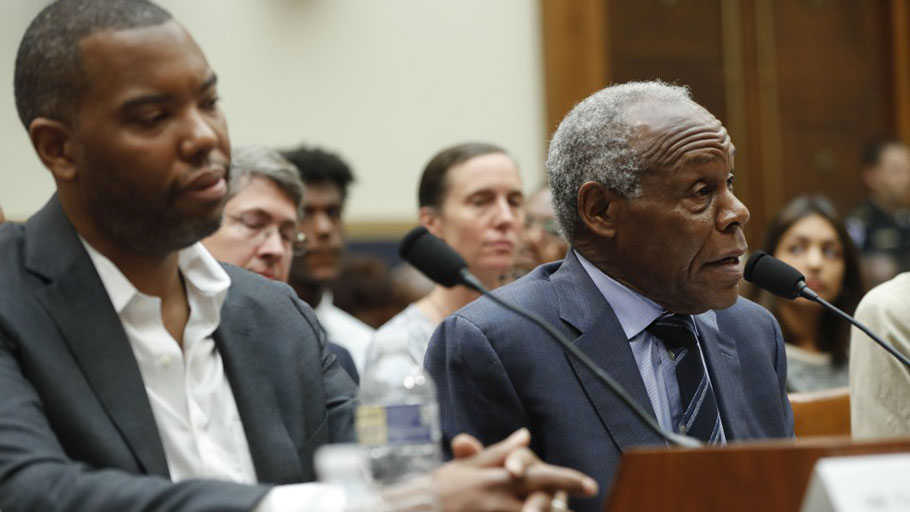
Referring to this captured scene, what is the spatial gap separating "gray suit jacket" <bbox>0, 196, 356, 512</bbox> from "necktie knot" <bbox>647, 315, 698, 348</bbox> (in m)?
0.61

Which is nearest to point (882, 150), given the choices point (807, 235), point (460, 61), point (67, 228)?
point (460, 61)

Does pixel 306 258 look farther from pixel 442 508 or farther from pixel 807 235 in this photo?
pixel 442 508

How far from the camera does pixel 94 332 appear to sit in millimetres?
1732

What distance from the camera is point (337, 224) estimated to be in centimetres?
400

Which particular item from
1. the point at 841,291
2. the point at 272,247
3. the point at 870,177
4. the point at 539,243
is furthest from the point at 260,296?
the point at 870,177

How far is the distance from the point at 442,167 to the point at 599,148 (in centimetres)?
153

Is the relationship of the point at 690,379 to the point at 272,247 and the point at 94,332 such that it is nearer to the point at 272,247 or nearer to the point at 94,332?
the point at 94,332

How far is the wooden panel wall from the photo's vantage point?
6.47 meters

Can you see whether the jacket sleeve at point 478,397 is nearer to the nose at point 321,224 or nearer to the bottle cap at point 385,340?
the bottle cap at point 385,340

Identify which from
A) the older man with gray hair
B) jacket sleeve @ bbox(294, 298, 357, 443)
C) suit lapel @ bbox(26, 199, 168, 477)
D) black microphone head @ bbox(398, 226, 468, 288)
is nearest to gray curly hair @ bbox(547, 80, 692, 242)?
the older man with gray hair

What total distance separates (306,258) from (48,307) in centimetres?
214

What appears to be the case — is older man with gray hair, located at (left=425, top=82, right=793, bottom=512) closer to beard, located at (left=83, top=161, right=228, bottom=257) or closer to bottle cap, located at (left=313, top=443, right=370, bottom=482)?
beard, located at (left=83, top=161, right=228, bottom=257)

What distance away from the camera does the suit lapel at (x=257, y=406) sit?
5.96 ft

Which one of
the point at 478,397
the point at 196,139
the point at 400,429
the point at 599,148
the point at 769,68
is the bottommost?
the point at 769,68
